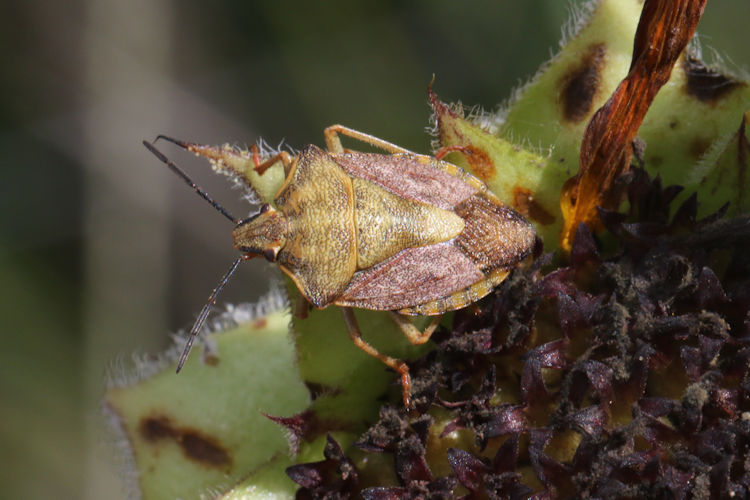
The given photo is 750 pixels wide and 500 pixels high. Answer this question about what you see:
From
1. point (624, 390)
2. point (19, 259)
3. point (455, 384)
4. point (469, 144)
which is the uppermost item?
point (19, 259)

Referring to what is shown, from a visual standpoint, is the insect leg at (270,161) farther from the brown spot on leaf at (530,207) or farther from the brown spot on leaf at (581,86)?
the brown spot on leaf at (581,86)

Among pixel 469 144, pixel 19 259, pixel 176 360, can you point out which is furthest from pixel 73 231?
pixel 469 144

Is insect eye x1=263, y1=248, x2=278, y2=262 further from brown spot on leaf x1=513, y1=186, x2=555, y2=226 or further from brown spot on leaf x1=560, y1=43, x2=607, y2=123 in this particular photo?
brown spot on leaf x1=560, y1=43, x2=607, y2=123

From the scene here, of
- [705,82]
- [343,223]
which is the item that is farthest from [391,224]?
[705,82]

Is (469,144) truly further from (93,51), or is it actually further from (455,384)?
(93,51)

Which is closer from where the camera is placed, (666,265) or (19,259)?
(666,265)

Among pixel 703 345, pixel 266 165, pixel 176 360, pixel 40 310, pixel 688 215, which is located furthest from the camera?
pixel 40 310

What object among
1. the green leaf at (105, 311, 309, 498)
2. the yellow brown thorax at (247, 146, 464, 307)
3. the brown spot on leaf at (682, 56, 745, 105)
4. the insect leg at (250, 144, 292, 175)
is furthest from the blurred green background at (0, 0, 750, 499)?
the brown spot on leaf at (682, 56, 745, 105)
